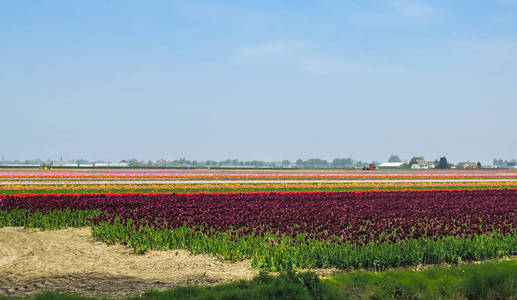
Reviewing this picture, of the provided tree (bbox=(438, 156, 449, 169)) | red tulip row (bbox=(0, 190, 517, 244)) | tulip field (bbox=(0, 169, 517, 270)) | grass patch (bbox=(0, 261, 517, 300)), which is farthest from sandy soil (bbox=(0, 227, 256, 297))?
tree (bbox=(438, 156, 449, 169))

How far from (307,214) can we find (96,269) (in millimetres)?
7484

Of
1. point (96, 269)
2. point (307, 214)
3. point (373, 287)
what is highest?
point (307, 214)

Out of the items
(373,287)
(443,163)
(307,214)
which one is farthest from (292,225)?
(443,163)

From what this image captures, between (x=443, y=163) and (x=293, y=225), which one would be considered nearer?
(x=293, y=225)

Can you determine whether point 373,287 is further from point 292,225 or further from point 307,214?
point 307,214

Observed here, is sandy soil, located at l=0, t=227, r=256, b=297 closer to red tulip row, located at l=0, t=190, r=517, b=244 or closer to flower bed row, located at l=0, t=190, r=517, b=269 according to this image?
flower bed row, located at l=0, t=190, r=517, b=269

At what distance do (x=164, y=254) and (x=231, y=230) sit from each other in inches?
90.5

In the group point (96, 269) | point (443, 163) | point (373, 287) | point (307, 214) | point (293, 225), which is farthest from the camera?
point (443, 163)

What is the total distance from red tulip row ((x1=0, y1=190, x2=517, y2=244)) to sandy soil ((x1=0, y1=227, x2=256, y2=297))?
1900mm

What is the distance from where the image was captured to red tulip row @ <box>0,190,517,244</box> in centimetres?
1422

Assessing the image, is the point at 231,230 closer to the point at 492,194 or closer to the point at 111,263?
the point at 111,263

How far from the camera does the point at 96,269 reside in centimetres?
1190

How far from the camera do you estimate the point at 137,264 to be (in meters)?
12.4

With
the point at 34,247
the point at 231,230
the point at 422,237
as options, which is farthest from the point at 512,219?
the point at 34,247
